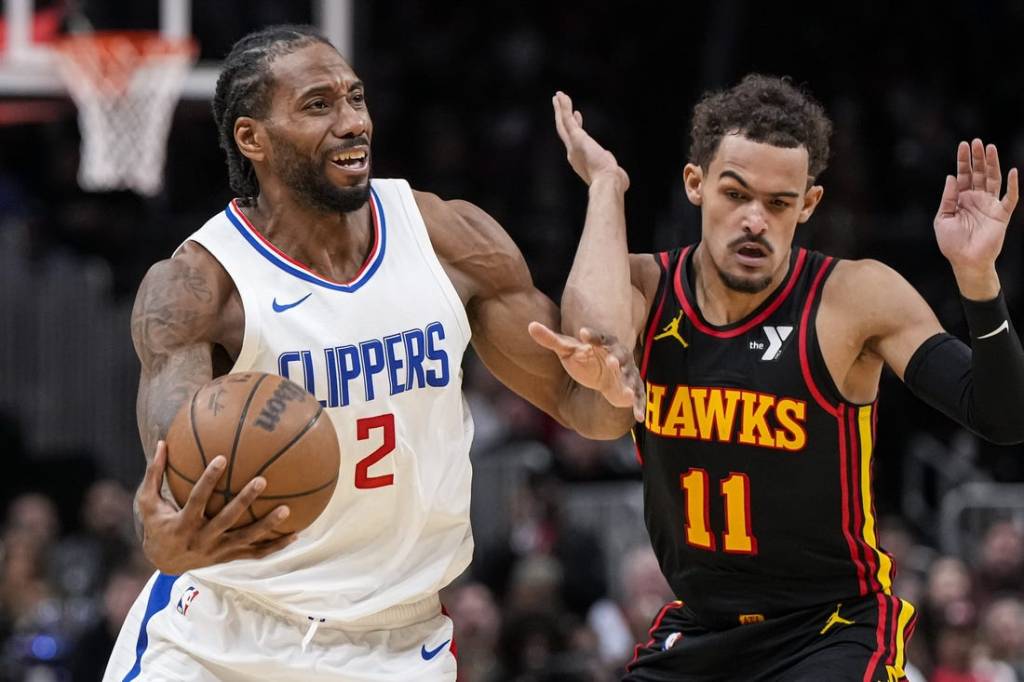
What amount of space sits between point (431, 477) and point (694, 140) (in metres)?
1.40

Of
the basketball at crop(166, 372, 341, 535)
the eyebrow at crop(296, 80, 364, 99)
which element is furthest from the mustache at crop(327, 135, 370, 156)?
the basketball at crop(166, 372, 341, 535)

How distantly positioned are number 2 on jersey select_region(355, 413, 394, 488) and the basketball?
0.52 meters

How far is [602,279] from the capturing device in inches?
190

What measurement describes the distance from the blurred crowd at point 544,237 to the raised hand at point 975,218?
468 cm

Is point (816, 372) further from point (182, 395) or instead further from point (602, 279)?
point (182, 395)

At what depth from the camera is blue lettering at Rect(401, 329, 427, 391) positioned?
4645mm

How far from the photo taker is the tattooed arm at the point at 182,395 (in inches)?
152

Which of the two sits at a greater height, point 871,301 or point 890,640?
point 871,301

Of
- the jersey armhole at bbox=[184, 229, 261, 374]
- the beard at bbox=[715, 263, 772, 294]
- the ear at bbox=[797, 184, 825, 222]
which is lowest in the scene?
the jersey armhole at bbox=[184, 229, 261, 374]

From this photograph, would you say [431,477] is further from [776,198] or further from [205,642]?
[776,198]

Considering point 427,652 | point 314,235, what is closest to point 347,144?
point 314,235

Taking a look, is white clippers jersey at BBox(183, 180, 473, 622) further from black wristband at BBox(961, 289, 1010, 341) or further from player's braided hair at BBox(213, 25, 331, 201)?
black wristband at BBox(961, 289, 1010, 341)

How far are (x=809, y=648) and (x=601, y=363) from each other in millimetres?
1020

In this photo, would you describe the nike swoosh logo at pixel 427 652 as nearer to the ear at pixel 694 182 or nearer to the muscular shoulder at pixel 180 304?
the muscular shoulder at pixel 180 304
